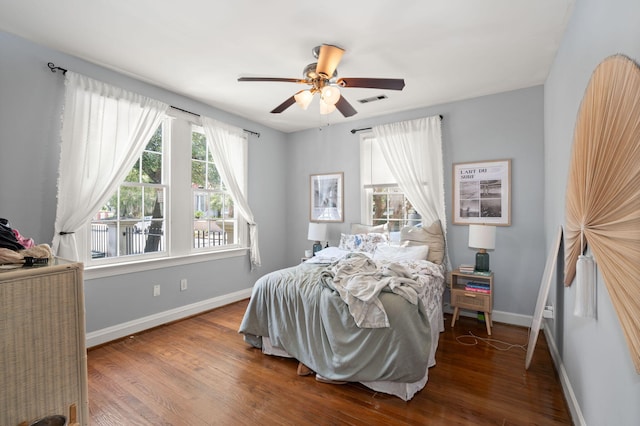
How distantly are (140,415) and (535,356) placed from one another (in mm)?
3273

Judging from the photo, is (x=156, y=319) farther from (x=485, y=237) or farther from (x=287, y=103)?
(x=485, y=237)

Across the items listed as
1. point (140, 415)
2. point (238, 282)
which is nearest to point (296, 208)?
point (238, 282)

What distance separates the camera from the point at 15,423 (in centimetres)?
129

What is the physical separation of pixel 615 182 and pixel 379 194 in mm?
3298

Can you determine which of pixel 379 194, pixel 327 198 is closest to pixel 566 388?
pixel 379 194

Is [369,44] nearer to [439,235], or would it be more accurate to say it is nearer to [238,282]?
[439,235]

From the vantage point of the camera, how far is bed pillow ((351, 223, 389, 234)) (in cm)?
415

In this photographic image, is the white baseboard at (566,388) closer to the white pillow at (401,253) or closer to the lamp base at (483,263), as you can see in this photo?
the lamp base at (483,263)

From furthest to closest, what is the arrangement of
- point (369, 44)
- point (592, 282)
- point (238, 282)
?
1. point (238, 282)
2. point (369, 44)
3. point (592, 282)

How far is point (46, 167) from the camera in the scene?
Answer: 2.65 meters

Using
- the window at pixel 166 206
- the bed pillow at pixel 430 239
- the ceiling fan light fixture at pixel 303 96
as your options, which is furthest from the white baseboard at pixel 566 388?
the window at pixel 166 206

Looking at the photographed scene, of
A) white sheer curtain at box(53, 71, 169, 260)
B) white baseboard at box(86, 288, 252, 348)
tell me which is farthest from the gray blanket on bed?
white sheer curtain at box(53, 71, 169, 260)

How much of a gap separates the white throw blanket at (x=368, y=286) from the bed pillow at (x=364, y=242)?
1.08 metres

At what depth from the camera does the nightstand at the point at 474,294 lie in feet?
10.5
